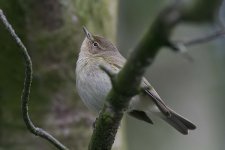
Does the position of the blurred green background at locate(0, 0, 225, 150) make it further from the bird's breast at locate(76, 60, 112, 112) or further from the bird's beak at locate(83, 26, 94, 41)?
the bird's breast at locate(76, 60, 112, 112)

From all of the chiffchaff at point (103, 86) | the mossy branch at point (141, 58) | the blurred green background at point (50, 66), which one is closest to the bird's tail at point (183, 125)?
the chiffchaff at point (103, 86)

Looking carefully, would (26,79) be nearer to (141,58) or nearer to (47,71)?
(141,58)

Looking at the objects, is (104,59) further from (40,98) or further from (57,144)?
(57,144)

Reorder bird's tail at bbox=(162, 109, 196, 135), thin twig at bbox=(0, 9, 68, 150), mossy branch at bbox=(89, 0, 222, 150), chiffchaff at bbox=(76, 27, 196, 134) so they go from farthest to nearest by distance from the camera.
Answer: bird's tail at bbox=(162, 109, 196, 135), chiffchaff at bbox=(76, 27, 196, 134), thin twig at bbox=(0, 9, 68, 150), mossy branch at bbox=(89, 0, 222, 150)

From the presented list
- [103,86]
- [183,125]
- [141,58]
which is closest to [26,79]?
[141,58]

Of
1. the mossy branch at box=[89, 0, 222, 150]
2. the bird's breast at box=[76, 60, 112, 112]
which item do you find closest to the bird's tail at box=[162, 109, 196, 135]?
the bird's breast at box=[76, 60, 112, 112]

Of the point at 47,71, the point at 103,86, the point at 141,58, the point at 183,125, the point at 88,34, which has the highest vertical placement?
the point at 88,34

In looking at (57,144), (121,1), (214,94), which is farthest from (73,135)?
(121,1)
